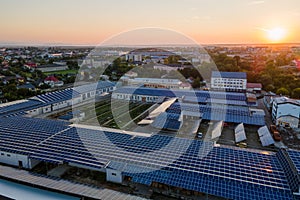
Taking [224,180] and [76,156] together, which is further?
[76,156]

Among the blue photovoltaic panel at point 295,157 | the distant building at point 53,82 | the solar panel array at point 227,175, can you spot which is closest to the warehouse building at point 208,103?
the blue photovoltaic panel at point 295,157

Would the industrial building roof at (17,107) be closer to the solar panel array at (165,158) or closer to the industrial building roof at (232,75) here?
the solar panel array at (165,158)

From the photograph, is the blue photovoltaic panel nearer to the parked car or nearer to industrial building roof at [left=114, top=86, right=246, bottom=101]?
the parked car

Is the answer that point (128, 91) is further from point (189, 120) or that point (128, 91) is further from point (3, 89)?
point (3, 89)

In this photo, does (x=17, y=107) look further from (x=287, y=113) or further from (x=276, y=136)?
(x=287, y=113)

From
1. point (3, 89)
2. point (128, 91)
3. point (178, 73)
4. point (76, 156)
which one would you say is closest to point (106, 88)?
point (128, 91)

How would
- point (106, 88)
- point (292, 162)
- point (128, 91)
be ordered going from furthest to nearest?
point (106, 88), point (128, 91), point (292, 162)
